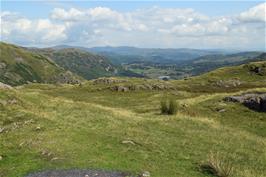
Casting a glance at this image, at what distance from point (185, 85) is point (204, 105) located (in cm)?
5671

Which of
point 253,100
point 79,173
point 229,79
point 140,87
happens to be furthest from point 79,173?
point 229,79

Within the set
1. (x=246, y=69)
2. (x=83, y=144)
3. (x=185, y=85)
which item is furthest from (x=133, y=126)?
(x=246, y=69)

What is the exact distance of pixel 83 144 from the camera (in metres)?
29.6

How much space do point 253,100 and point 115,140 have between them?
28.8 m

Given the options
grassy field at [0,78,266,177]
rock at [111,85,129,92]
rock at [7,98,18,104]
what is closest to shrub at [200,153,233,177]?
grassy field at [0,78,266,177]

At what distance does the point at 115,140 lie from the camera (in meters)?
31.6

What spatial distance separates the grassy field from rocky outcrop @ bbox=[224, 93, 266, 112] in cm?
391

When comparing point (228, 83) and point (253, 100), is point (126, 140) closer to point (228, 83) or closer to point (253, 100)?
point (253, 100)

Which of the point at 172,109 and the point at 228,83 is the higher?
the point at 172,109

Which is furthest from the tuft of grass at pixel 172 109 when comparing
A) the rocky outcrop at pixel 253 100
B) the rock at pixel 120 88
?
the rock at pixel 120 88

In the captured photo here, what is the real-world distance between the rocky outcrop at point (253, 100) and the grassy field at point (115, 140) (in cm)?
391

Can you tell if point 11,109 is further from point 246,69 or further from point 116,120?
point 246,69

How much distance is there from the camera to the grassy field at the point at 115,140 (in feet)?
82.5

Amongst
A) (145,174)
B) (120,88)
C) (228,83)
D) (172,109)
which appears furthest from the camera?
(228,83)
